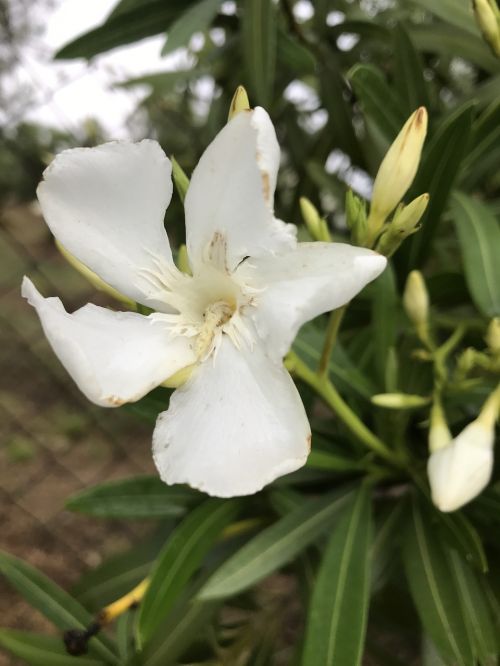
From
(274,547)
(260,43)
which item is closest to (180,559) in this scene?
(274,547)

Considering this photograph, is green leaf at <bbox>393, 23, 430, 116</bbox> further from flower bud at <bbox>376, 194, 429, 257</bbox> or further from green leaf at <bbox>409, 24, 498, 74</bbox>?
flower bud at <bbox>376, 194, 429, 257</bbox>

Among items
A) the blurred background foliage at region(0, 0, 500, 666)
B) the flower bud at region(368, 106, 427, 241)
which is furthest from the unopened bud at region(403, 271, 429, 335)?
the flower bud at region(368, 106, 427, 241)

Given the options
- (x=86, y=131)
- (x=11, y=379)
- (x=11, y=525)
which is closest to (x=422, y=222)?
(x=86, y=131)

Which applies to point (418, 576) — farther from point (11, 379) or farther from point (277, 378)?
point (11, 379)

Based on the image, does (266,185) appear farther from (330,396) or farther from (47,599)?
(47,599)

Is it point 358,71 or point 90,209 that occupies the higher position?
point 90,209

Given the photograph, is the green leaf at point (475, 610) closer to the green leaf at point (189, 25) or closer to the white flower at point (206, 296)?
the white flower at point (206, 296)
